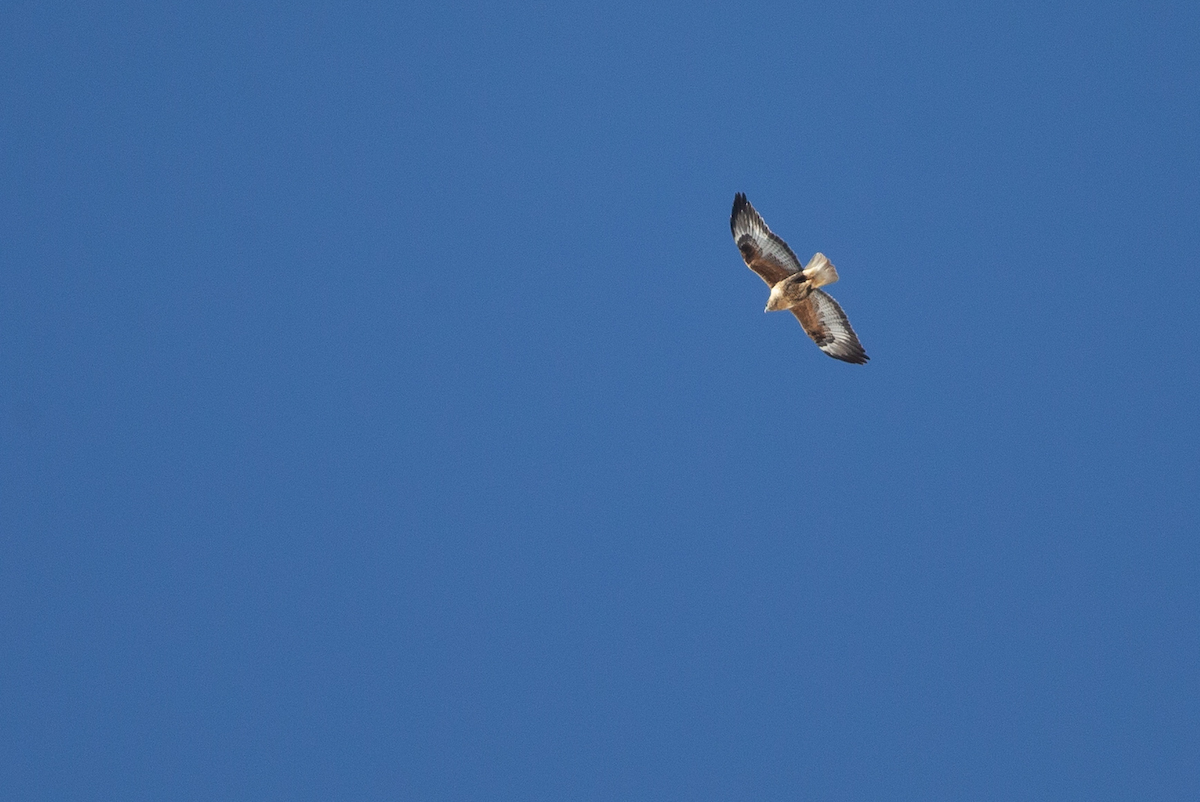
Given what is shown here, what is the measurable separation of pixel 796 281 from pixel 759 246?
88 centimetres

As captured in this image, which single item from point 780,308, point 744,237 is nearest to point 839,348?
point 780,308

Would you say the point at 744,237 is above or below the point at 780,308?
above

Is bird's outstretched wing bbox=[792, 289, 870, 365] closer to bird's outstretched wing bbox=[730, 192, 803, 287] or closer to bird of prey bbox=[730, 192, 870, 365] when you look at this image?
bird of prey bbox=[730, 192, 870, 365]

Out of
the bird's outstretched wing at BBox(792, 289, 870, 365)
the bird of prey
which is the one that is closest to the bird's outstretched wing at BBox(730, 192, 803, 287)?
the bird of prey

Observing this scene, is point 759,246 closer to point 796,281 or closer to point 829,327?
point 796,281

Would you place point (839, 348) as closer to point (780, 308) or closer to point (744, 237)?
point (780, 308)

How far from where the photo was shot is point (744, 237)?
52.2ft

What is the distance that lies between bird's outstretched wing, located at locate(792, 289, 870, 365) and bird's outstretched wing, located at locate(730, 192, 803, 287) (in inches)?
25.0

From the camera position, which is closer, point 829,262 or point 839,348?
point 829,262

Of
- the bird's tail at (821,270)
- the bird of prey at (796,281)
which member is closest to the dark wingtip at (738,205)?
the bird of prey at (796,281)

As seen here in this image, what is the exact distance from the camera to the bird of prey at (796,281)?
50.2ft

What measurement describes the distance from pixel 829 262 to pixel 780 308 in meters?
1.13

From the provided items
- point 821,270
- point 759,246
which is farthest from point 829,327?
point 759,246

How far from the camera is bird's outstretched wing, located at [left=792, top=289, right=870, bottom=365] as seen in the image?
16047mm
